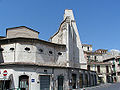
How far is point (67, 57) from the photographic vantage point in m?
29.9

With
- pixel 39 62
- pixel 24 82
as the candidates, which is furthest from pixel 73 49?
pixel 24 82

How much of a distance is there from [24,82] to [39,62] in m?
4.67

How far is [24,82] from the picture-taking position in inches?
910

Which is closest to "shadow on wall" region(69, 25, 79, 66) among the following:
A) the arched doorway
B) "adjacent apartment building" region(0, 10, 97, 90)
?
"adjacent apartment building" region(0, 10, 97, 90)

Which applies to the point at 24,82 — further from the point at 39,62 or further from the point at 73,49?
the point at 73,49

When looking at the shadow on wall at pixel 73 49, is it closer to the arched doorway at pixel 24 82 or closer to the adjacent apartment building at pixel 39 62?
the adjacent apartment building at pixel 39 62

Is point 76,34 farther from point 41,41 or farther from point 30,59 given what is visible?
point 30,59

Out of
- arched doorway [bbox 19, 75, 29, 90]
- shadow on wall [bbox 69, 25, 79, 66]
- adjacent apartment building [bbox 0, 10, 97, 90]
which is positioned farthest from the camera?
shadow on wall [bbox 69, 25, 79, 66]

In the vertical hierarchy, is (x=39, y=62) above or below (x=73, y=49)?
below

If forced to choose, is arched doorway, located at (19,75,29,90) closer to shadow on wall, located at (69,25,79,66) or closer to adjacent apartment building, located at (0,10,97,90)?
adjacent apartment building, located at (0,10,97,90)

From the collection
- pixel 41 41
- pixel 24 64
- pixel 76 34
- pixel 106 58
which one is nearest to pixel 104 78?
pixel 106 58

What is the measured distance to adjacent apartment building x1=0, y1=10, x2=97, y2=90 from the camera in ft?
75.5

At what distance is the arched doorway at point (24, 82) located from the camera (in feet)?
75.0

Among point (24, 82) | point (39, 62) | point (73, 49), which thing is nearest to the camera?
point (24, 82)
